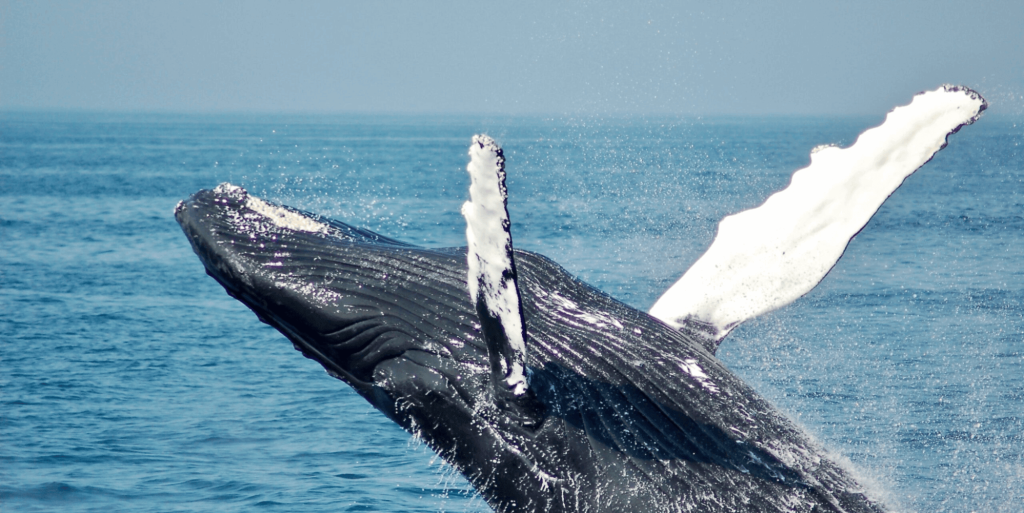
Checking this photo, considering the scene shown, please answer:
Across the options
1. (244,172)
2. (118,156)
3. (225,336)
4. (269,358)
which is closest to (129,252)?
(225,336)

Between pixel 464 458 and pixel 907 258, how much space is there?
738 inches

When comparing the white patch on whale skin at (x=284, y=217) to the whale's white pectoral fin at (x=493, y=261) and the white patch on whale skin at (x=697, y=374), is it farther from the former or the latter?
the white patch on whale skin at (x=697, y=374)

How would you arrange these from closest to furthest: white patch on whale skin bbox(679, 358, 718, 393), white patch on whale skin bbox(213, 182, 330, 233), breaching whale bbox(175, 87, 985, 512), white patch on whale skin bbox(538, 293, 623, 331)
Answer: breaching whale bbox(175, 87, 985, 512), white patch on whale skin bbox(679, 358, 718, 393), white patch on whale skin bbox(538, 293, 623, 331), white patch on whale skin bbox(213, 182, 330, 233)

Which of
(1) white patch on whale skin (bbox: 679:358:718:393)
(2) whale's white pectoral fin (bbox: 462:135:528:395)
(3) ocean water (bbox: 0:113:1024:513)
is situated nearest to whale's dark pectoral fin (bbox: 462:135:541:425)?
(2) whale's white pectoral fin (bbox: 462:135:528:395)

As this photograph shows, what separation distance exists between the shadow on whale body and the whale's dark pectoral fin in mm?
297

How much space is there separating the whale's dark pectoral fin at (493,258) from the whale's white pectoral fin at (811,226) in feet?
4.39

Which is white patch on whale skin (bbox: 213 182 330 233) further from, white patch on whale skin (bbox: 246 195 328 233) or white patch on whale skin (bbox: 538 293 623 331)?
white patch on whale skin (bbox: 538 293 623 331)

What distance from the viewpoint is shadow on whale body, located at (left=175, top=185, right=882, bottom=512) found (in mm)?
2957

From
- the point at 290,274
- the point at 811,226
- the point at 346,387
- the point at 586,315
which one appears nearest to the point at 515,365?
the point at 586,315

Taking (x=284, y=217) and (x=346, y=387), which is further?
(x=346, y=387)

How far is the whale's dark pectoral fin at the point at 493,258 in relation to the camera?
2633 mm

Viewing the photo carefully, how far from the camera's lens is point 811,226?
13.2 feet

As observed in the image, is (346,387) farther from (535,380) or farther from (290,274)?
(535,380)

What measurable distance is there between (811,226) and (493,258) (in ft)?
5.95
